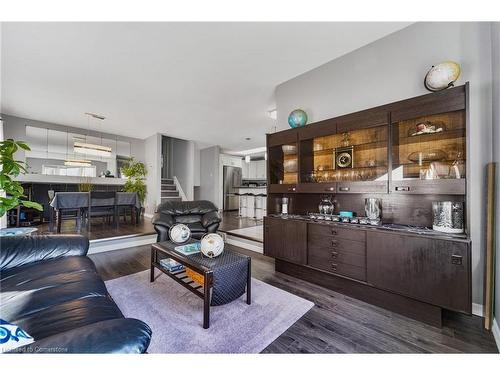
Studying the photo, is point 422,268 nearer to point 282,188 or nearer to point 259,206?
point 282,188

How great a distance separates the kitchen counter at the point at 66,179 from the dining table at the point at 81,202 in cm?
153

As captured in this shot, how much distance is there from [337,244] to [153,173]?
19.3 feet

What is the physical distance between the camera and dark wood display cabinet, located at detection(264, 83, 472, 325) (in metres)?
1.64

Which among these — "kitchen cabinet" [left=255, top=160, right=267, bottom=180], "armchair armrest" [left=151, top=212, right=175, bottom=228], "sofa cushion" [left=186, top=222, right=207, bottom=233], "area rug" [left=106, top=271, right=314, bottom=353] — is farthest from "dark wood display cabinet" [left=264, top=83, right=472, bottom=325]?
"kitchen cabinet" [left=255, top=160, right=267, bottom=180]

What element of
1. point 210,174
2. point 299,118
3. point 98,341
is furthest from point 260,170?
point 98,341

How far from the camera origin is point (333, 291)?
2.23 metres

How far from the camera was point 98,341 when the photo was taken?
2.27 ft

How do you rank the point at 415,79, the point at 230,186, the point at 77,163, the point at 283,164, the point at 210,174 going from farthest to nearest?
the point at 230,186, the point at 210,174, the point at 77,163, the point at 283,164, the point at 415,79

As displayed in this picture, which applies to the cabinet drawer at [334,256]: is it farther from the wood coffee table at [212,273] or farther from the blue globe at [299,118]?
the blue globe at [299,118]

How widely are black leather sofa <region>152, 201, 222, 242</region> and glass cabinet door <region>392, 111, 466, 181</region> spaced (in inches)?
103
